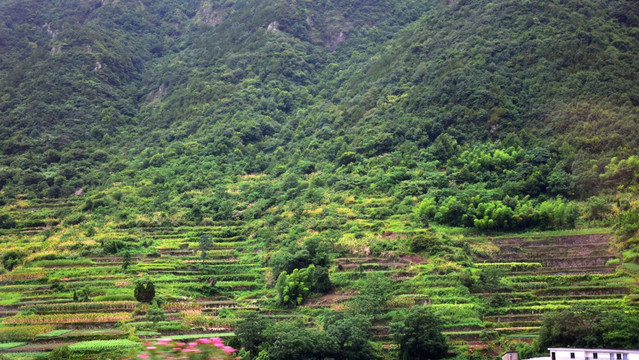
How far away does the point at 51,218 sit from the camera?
52.1 meters

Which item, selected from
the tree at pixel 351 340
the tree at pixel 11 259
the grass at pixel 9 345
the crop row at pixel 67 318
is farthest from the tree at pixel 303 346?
the tree at pixel 11 259

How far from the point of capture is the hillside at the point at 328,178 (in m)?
32.3

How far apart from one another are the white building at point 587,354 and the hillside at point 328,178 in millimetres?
1137

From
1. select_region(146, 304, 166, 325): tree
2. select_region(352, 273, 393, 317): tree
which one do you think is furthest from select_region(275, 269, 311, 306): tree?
select_region(146, 304, 166, 325): tree

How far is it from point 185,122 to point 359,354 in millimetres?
45327

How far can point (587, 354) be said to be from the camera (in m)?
24.5

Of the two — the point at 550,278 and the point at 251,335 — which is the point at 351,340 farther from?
the point at 550,278

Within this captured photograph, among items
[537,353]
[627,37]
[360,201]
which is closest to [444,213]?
[360,201]

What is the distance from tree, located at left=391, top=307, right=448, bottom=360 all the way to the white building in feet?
16.2

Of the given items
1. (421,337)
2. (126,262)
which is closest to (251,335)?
(421,337)

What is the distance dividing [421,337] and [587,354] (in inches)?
265

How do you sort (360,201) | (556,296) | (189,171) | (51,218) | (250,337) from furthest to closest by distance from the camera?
(189,171) → (51,218) → (360,201) → (556,296) → (250,337)

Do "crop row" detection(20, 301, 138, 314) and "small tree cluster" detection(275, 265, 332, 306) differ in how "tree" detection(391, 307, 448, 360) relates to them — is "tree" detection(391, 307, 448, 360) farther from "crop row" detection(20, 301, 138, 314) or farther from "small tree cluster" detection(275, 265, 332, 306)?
"crop row" detection(20, 301, 138, 314)

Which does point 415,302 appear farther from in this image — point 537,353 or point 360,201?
point 360,201
